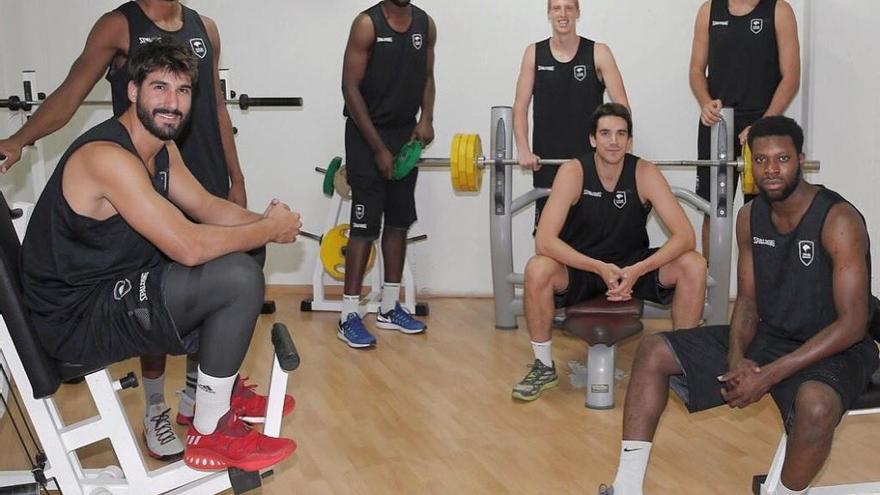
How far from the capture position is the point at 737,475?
8.49 ft

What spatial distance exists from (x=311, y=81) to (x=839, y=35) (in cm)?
228

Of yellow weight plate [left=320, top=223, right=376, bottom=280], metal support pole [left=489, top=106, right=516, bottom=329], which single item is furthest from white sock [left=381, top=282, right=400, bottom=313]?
metal support pole [left=489, top=106, right=516, bottom=329]

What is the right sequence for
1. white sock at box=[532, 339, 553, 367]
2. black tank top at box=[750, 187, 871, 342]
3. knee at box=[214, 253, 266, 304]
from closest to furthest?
knee at box=[214, 253, 266, 304] < black tank top at box=[750, 187, 871, 342] < white sock at box=[532, 339, 553, 367]

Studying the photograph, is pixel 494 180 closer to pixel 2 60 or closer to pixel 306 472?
pixel 306 472

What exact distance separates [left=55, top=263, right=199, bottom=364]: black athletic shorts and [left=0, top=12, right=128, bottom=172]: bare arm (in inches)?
28.0

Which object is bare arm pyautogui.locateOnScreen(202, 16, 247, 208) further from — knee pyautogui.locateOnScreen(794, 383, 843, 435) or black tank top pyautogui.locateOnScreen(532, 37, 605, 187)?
knee pyautogui.locateOnScreen(794, 383, 843, 435)

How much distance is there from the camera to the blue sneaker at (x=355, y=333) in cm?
387

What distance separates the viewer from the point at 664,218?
3260 mm

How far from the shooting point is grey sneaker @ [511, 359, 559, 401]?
3.21 metres

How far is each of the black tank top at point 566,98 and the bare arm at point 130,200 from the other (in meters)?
2.10

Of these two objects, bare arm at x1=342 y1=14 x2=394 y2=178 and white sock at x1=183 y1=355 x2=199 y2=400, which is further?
bare arm at x1=342 y1=14 x2=394 y2=178

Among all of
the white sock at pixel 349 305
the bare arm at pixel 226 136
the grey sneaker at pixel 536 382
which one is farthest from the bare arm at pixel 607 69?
the bare arm at pixel 226 136

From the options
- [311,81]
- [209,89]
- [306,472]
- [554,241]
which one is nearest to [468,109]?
[311,81]

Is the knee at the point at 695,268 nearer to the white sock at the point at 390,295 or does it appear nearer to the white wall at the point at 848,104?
the white wall at the point at 848,104
